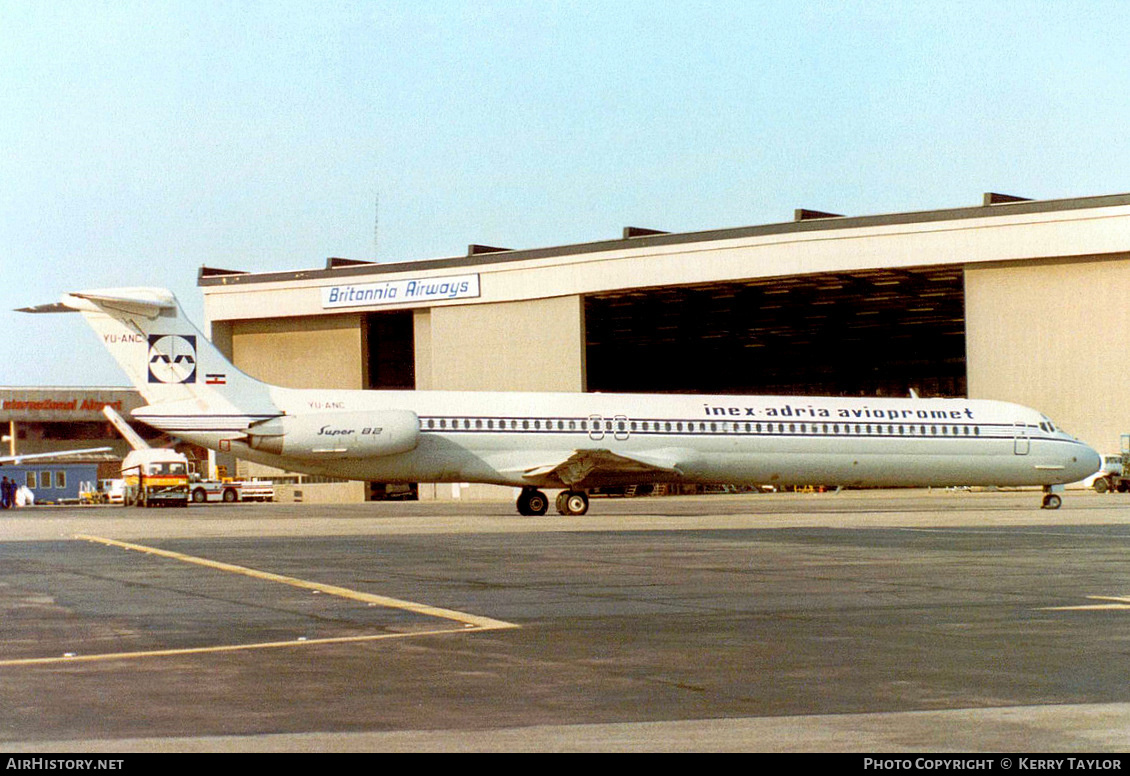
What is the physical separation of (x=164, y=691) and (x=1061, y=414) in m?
47.0

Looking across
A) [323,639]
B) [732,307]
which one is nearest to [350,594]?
[323,639]

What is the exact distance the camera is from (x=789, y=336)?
240 feet

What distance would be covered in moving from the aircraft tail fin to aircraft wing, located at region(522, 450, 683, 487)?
6688mm

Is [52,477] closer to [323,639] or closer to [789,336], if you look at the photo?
[789,336]

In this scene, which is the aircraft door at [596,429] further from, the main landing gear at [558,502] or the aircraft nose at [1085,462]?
the aircraft nose at [1085,462]

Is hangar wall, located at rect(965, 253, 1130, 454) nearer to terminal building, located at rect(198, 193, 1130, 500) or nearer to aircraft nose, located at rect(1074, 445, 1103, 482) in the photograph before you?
terminal building, located at rect(198, 193, 1130, 500)

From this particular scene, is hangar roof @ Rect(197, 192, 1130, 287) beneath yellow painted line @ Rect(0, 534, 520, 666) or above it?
above

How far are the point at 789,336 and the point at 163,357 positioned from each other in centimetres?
4719

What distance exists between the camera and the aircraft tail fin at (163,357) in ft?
102

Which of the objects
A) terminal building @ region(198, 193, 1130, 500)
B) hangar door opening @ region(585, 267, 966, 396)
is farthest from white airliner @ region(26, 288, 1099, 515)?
hangar door opening @ region(585, 267, 966, 396)

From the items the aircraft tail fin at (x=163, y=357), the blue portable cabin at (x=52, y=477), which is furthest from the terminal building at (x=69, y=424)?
the aircraft tail fin at (x=163, y=357)

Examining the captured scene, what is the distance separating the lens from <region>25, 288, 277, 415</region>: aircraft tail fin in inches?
1227

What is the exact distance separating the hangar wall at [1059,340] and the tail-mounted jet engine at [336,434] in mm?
27213
